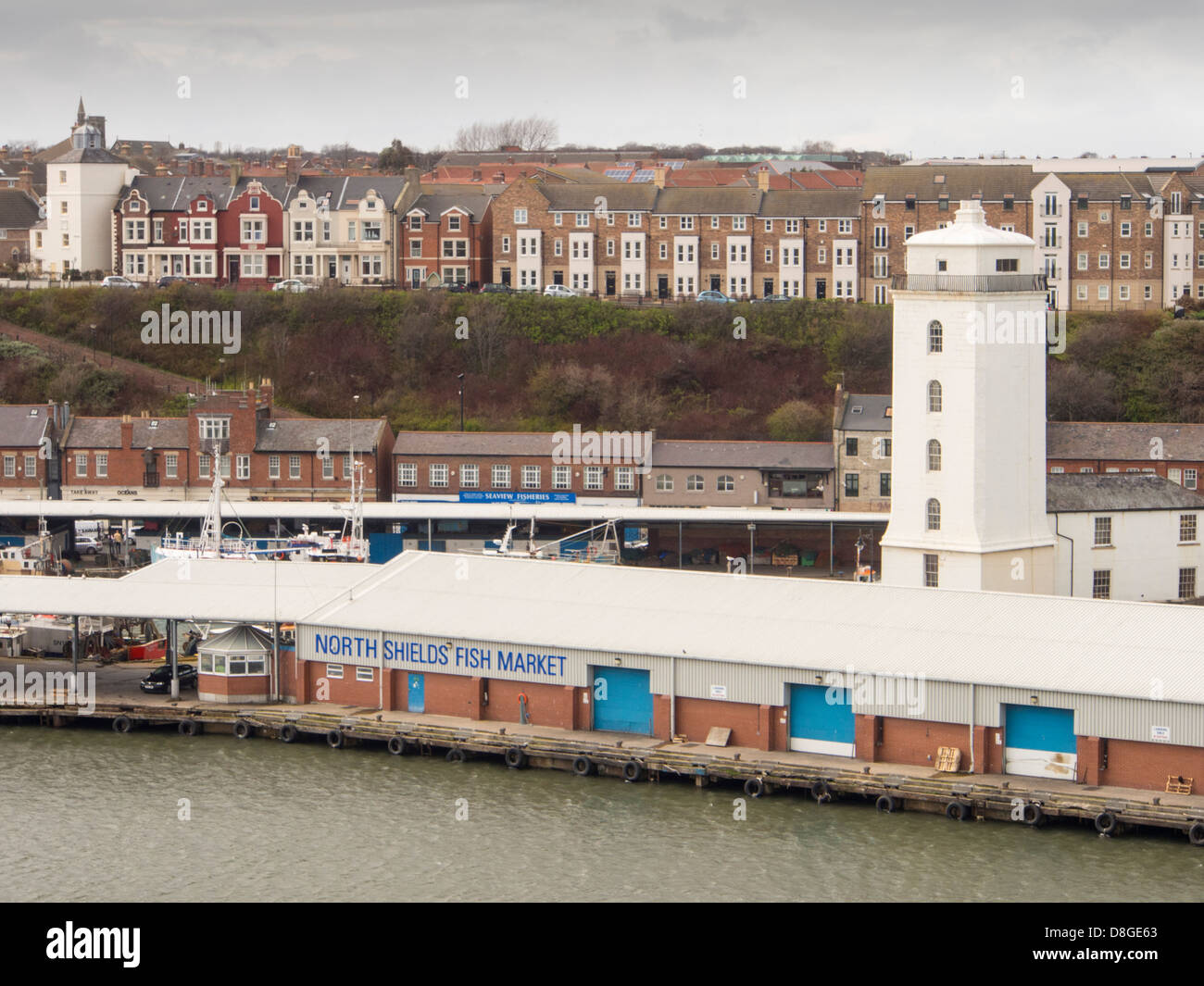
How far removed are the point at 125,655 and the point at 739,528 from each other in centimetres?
2051

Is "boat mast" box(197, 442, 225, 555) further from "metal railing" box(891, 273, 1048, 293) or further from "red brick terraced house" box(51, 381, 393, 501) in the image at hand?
"metal railing" box(891, 273, 1048, 293)

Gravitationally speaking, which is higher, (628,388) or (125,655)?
(628,388)

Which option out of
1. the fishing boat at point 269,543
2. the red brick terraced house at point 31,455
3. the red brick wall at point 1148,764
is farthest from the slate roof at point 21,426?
the red brick wall at point 1148,764

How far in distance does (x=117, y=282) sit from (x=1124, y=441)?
145 ft

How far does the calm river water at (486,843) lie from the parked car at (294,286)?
151 feet

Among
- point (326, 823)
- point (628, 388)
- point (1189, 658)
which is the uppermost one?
point (628, 388)

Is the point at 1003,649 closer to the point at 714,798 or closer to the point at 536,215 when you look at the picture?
the point at 714,798

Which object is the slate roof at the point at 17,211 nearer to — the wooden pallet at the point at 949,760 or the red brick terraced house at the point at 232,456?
the red brick terraced house at the point at 232,456

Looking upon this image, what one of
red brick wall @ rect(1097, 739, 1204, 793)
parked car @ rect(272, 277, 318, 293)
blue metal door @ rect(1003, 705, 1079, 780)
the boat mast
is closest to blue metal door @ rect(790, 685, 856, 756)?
blue metal door @ rect(1003, 705, 1079, 780)

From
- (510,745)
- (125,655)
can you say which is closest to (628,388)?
(125,655)

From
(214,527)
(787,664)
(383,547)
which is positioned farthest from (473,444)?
(787,664)

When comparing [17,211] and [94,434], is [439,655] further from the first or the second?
[17,211]

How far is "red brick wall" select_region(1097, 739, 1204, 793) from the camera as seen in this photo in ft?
130

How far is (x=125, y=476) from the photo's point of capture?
2879 inches
